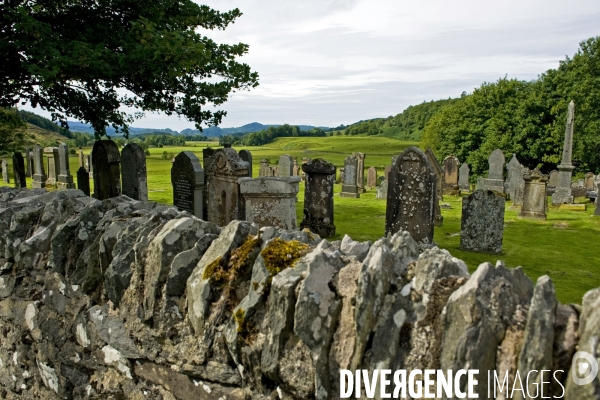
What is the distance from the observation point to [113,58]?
9453 millimetres

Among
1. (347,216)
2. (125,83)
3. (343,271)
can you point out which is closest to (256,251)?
(343,271)

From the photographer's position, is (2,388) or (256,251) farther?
(2,388)

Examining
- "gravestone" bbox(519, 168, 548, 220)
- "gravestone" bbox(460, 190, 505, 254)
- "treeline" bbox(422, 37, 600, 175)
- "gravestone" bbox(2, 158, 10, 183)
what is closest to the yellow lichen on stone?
"gravestone" bbox(460, 190, 505, 254)

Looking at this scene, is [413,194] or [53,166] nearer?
[413,194]

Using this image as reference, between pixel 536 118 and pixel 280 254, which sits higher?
pixel 536 118

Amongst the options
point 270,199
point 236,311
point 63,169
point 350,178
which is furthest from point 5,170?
point 236,311

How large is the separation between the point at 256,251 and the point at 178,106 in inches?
398

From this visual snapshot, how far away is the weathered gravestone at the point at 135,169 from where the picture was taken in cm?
1160

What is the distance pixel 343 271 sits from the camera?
7.62 ft

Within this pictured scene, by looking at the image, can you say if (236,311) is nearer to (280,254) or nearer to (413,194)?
(280,254)

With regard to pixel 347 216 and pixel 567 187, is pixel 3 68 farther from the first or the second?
pixel 567 187

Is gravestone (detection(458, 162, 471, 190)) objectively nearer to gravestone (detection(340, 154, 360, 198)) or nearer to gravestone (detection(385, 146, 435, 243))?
gravestone (detection(340, 154, 360, 198))

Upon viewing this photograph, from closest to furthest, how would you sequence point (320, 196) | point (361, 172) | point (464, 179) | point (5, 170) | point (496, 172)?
point (320, 196)
point (496, 172)
point (361, 172)
point (5, 170)
point (464, 179)

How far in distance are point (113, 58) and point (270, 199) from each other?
4.48 meters
